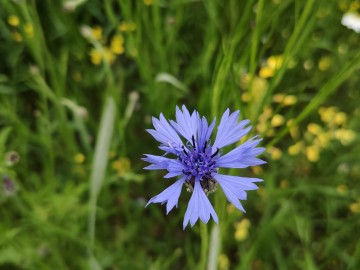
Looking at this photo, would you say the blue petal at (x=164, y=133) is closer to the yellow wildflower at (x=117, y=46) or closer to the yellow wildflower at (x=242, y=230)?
the yellow wildflower at (x=242, y=230)

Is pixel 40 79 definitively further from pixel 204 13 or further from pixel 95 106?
pixel 204 13

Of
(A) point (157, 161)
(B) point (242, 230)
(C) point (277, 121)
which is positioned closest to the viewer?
(A) point (157, 161)

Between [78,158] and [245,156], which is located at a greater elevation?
[78,158]

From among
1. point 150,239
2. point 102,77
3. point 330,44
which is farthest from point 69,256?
point 330,44

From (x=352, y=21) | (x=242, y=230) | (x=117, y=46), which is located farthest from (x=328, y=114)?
(x=117, y=46)

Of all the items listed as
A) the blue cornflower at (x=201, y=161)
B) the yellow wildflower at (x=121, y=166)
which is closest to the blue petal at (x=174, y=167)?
the blue cornflower at (x=201, y=161)

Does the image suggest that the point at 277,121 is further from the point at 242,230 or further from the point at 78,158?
the point at 78,158
